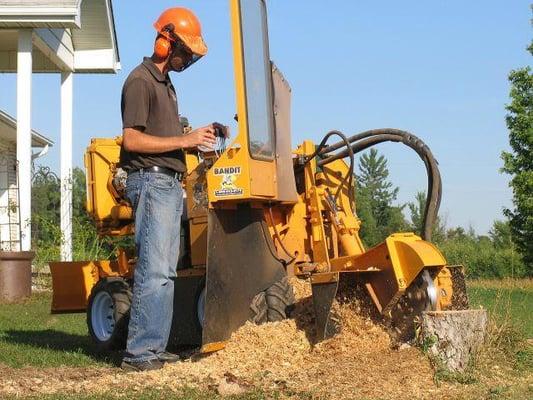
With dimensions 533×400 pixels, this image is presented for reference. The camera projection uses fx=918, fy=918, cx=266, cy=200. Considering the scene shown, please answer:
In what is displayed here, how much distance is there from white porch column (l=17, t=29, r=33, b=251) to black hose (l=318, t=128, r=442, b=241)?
30.8ft

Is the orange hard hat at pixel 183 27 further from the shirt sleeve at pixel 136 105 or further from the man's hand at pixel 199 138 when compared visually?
the man's hand at pixel 199 138

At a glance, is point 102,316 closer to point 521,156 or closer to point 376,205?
point 521,156

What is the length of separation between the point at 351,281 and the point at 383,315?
1.13 ft

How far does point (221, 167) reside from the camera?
6.75 meters

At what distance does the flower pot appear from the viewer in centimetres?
1494

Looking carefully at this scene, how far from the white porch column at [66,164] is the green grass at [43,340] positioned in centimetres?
300

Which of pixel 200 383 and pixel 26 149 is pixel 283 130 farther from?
pixel 26 149

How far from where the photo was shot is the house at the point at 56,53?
53.2ft

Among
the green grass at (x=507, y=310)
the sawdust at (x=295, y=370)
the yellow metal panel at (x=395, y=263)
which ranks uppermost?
the yellow metal panel at (x=395, y=263)

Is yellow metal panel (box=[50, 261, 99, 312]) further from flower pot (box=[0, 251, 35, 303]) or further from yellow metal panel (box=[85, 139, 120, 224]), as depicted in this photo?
flower pot (box=[0, 251, 35, 303])

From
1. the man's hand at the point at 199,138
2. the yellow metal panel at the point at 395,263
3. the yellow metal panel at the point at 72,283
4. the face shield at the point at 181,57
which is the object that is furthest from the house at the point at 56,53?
the yellow metal panel at the point at 395,263

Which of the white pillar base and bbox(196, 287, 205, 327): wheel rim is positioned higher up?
the white pillar base

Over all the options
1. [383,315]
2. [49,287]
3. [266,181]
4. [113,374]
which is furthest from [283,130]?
[49,287]

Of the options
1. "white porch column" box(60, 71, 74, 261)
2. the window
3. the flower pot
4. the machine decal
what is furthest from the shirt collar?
"white porch column" box(60, 71, 74, 261)
